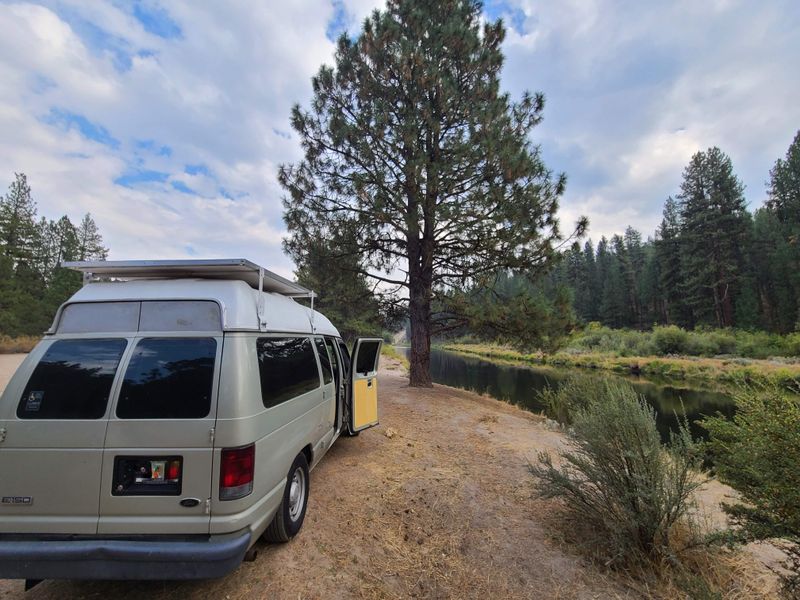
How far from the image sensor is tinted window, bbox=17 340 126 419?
2354mm

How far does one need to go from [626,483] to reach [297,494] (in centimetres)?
285

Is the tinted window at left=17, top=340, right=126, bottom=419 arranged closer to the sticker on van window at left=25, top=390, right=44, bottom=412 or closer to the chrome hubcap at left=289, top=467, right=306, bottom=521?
the sticker on van window at left=25, top=390, right=44, bottom=412

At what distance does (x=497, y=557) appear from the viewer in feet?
9.89

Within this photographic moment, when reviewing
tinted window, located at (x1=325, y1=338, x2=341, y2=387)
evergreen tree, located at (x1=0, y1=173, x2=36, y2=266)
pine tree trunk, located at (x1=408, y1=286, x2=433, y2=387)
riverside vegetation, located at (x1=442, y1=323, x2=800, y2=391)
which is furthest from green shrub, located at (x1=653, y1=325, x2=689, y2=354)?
evergreen tree, located at (x1=0, y1=173, x2=36, y2=266)

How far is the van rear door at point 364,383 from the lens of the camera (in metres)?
5.08

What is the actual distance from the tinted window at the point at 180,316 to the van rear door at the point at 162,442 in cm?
13

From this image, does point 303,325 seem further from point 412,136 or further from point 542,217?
point 542,217

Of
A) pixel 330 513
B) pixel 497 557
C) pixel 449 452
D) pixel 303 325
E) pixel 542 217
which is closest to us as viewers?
pixel 497 557

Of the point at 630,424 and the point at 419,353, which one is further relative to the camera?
the point at 419,353

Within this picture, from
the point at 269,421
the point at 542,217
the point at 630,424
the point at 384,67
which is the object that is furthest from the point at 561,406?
the point at 384,67

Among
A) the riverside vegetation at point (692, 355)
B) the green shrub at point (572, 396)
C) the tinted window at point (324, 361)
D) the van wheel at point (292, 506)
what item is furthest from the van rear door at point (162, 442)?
the riverside vegetation at point (692, 355)

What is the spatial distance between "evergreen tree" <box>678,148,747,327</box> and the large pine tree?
126 ft

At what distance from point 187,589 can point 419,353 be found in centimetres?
852

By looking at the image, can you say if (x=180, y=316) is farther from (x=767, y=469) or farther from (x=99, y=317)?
(x=767, y=469)
